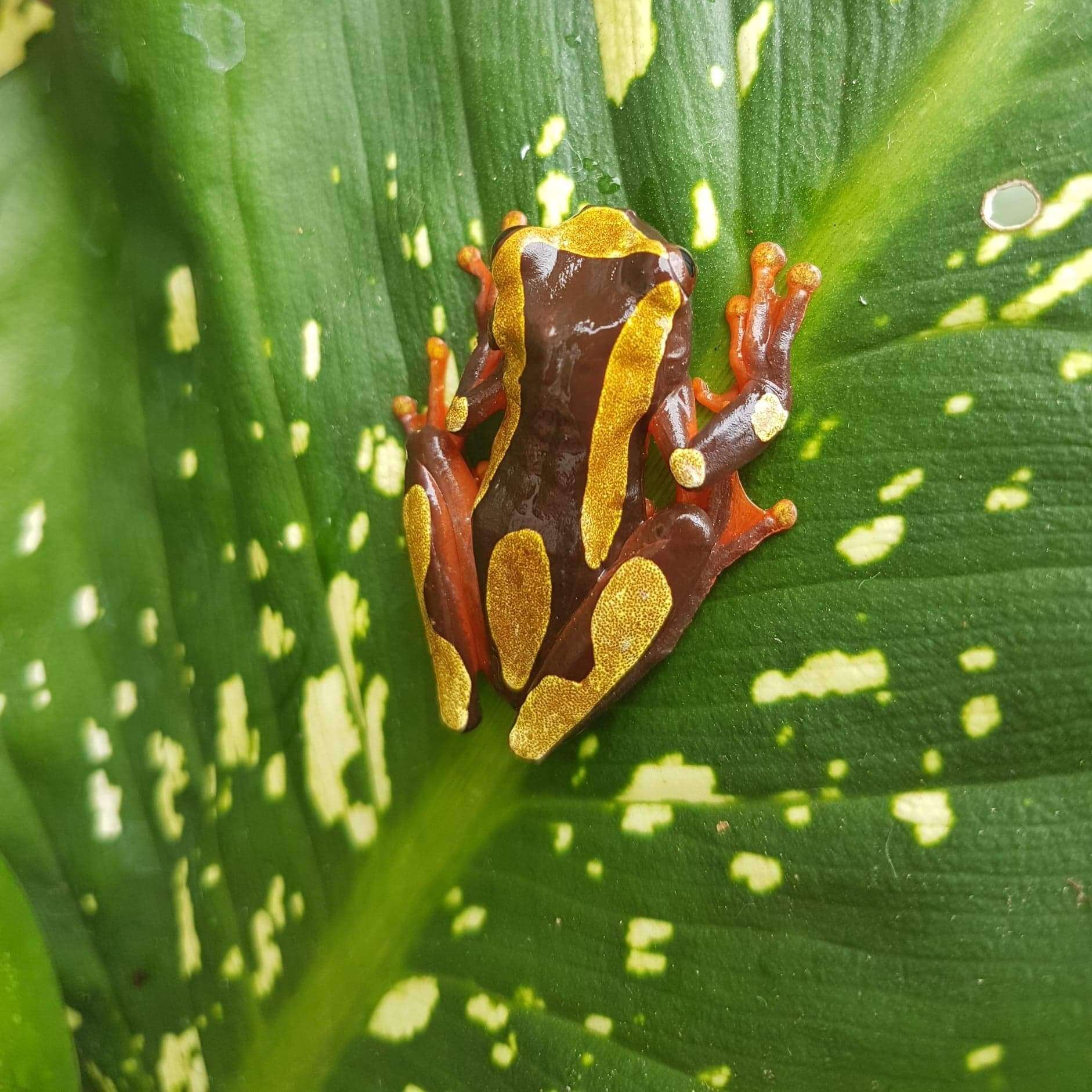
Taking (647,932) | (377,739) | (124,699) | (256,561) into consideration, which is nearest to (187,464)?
(256,561)

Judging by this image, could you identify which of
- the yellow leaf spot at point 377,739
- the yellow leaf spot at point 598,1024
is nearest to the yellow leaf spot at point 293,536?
the yellow leaf spot at point 377,739

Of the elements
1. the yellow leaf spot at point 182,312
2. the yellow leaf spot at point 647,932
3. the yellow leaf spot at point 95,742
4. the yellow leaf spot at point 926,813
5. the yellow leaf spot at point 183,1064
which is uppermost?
the yellow leaf spot at point 182,312

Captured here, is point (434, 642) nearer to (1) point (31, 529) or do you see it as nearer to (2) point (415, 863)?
(2) point (415, 863)

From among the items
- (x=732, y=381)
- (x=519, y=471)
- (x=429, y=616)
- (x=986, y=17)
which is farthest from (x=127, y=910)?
(x=986, y=17)

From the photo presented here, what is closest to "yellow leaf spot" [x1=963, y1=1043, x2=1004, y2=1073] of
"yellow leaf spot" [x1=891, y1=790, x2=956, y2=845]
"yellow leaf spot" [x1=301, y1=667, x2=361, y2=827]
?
"yellow leaf spot" [x1=891, y1=790, x2=956, y2=845]

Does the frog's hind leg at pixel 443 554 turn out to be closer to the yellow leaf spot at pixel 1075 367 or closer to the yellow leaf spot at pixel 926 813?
the yellow leaf spot at pixel 926 813
